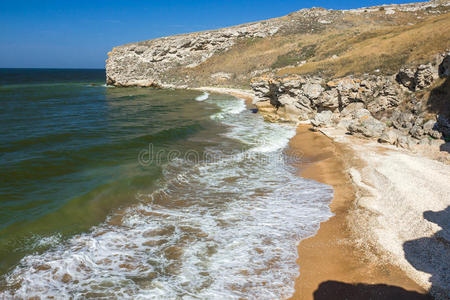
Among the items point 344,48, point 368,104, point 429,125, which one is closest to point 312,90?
point 368,104

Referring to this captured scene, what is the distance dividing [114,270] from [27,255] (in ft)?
7.14

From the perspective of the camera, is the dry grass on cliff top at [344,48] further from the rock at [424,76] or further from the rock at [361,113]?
the rock at [361,113]

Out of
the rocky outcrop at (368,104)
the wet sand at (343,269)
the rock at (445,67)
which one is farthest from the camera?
the rock at (445,67)

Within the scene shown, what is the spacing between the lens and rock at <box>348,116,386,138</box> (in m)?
13.4

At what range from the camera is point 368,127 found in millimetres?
13633

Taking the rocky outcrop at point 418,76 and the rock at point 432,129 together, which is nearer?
the rock at point 432,129

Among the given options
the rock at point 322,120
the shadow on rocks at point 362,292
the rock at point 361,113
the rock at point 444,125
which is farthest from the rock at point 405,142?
the shadow on rocks at point 362,292

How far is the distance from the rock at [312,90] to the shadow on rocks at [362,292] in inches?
619

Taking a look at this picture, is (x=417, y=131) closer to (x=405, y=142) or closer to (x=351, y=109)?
(x=405, y=142)

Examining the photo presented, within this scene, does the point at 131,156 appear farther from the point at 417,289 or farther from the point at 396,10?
the point at 396,10

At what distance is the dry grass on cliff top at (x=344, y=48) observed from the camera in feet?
61.6

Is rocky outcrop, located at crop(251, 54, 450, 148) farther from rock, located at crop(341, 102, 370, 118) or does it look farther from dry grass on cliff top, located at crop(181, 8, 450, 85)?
dry grass on cliff top, located at crop(181, 8, 450, 85)

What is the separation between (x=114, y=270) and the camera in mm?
5312

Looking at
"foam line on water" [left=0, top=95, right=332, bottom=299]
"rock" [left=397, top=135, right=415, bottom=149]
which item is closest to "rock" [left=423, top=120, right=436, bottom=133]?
"rock" [left=397, top=135, right=415, bottom=149]
